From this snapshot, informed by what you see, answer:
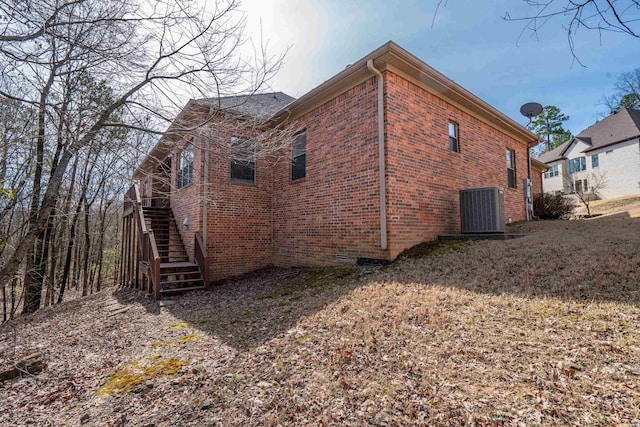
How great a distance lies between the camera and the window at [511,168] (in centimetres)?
1089

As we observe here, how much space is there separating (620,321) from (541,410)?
161 centimetres

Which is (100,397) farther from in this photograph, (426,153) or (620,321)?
(426,153)

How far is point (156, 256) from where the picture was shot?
23.6ft

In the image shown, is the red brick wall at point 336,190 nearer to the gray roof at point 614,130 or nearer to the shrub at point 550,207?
the shrub at point 550,207

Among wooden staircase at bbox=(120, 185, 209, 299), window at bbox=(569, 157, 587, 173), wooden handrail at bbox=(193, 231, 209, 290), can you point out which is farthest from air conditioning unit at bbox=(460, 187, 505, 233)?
window at bbox=(569, 157, 587, 173)

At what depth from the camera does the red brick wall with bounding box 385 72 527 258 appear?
6.38 meters

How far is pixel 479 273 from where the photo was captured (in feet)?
15.5

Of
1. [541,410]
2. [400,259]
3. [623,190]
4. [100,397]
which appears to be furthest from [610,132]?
[100,397]

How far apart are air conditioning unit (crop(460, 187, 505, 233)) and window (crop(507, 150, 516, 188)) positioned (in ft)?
15.1

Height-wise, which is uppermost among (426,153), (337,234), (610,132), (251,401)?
(610,132)

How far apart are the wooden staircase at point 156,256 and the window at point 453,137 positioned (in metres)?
7.26

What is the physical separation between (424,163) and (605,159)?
24.9 meters

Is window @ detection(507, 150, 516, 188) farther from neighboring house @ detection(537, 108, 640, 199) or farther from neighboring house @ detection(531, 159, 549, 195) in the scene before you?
neighboring house @ detection(537, 108, 640, 199)

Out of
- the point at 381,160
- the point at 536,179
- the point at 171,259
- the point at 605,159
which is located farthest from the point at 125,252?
the point at 605,159
